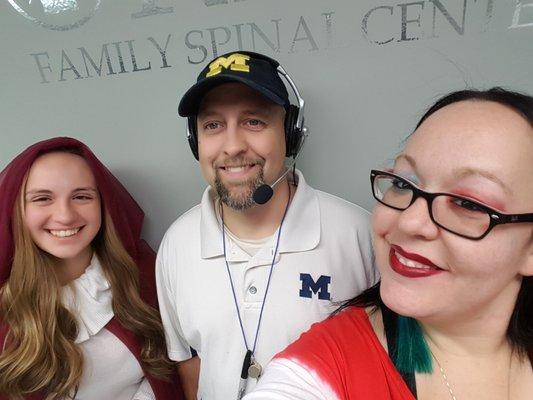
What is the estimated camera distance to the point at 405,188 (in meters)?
0.61

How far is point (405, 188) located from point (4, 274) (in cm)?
108

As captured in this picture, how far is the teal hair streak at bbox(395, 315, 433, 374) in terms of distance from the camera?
636 millimetres

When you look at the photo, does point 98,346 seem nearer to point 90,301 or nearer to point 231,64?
point 90,301

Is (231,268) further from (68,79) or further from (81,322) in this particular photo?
(68,79)

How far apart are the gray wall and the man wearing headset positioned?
0.62ft

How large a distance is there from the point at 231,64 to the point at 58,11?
27.6 inches

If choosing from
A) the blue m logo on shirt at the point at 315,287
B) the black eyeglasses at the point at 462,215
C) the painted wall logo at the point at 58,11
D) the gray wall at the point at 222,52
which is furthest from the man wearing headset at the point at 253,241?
the painted wall logo at the point at 58,11

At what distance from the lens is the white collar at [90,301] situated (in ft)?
3.59

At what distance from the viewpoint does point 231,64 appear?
0.91 metres

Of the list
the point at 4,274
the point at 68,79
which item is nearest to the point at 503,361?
the point at 4,274

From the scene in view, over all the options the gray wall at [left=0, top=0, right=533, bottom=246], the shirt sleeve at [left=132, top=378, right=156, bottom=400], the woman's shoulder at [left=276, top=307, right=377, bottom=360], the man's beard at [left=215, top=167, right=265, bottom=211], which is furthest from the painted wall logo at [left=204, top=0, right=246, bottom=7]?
the shirt sleeve at [left=132, top=378, right=156, bottom=400]

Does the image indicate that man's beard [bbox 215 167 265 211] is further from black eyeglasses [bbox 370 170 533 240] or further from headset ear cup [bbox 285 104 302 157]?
black eyeglasses [bbox 370 170 533 240]

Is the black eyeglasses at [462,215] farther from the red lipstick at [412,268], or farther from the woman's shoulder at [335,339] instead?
the woman's shoulder at [335,339]

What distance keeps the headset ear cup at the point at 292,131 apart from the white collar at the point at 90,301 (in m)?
0.68
